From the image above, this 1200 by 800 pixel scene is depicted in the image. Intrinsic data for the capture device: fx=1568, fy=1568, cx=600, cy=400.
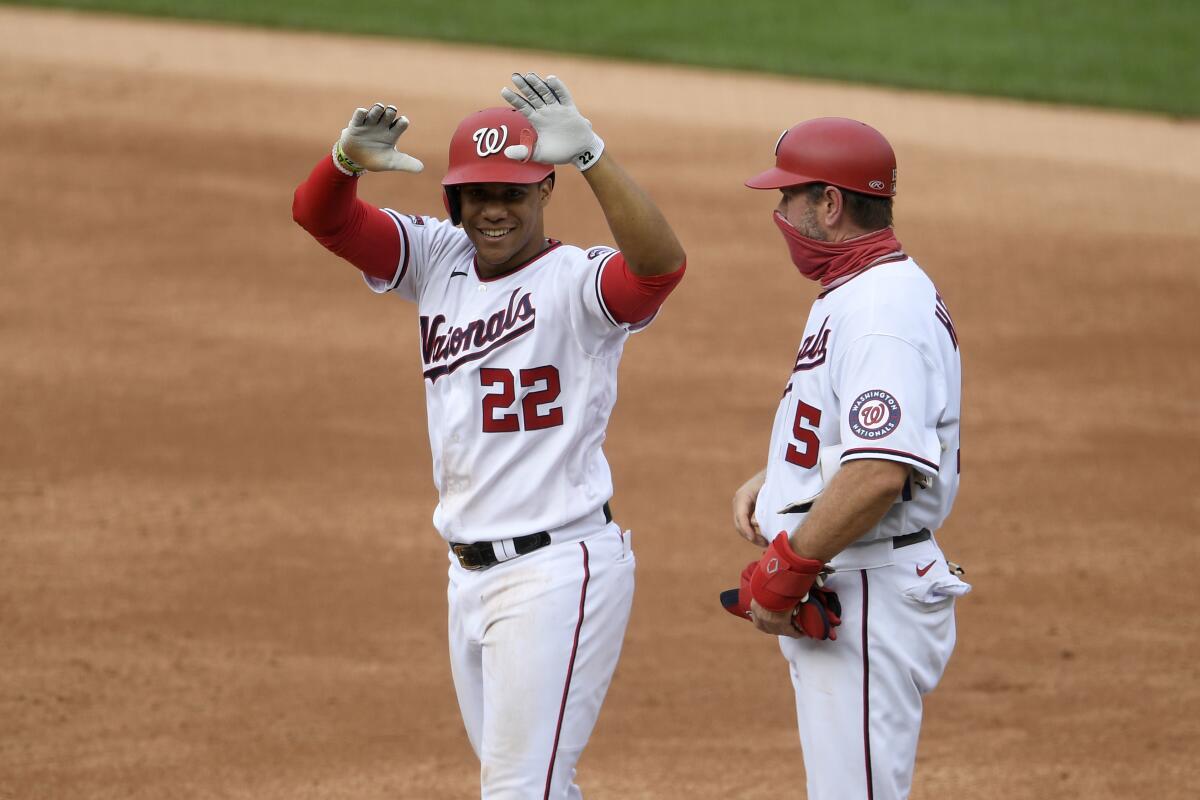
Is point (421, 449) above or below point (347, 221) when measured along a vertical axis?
below

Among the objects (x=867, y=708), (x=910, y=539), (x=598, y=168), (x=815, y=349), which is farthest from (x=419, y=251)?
(x=867, y=708)

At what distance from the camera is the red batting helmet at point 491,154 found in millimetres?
3764


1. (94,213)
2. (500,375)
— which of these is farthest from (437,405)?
(94,213)

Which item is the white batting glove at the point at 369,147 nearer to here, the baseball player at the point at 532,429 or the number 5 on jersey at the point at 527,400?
the baseball player at the point at 532,429

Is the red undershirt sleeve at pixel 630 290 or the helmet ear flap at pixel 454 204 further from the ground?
the helmet ear flap at pixel 454 204

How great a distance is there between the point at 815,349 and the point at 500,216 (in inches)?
33.0

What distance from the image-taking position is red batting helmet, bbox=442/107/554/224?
→ 3764 mm

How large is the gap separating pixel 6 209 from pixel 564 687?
908 centimetres

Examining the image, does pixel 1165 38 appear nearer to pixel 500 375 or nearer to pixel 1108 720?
pixel 1108 720

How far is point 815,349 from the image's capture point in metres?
3.68

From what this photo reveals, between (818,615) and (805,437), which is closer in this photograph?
(818,615)

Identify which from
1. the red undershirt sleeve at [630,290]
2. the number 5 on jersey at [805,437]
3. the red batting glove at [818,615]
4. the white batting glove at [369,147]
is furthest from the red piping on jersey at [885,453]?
the white batting glove at [369,147]

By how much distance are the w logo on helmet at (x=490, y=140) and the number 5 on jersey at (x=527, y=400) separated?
0.53 metres

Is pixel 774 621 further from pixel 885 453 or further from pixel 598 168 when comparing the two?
pixel 598 168
